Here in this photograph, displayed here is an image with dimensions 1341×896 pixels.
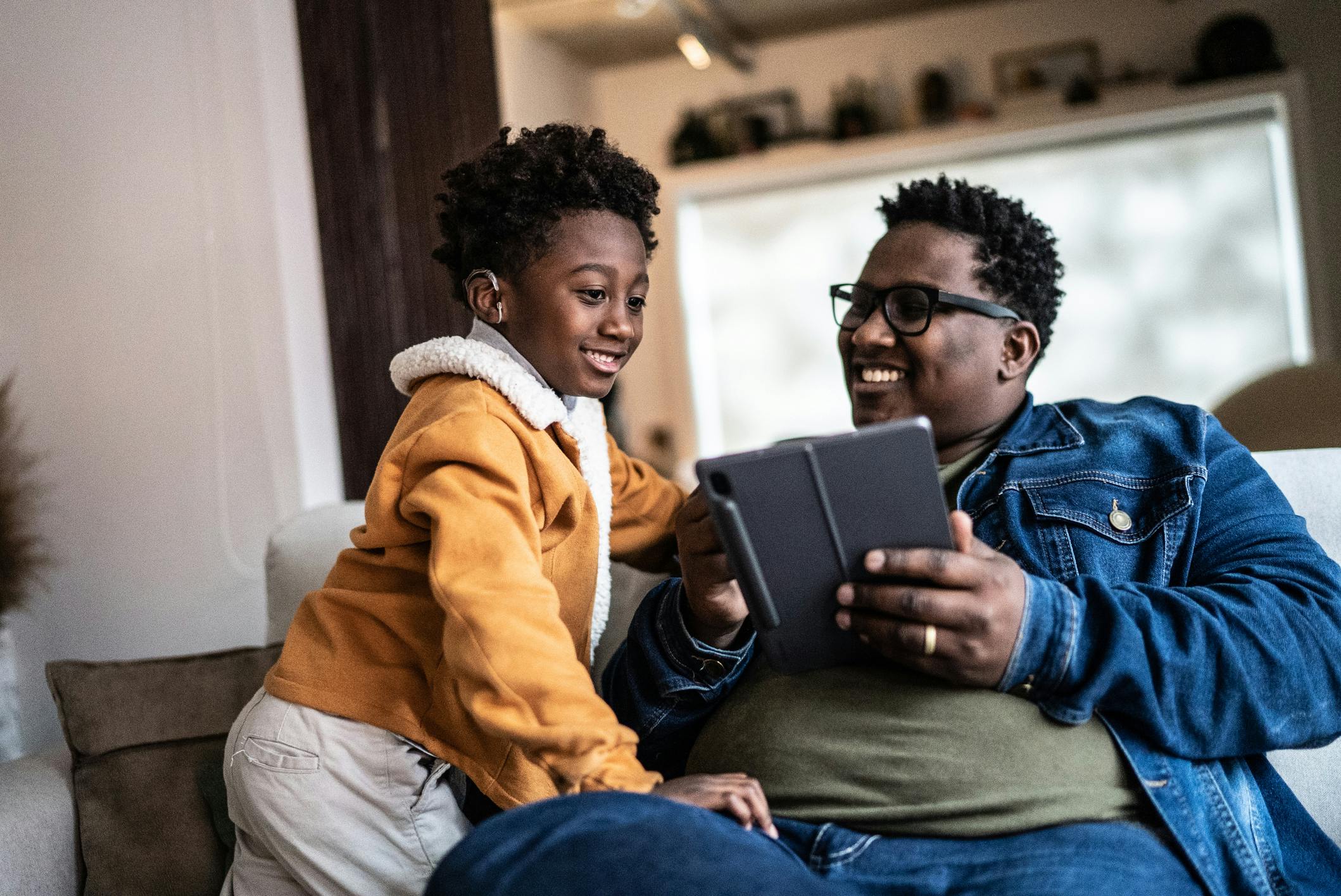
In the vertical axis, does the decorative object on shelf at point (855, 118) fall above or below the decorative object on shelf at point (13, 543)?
above

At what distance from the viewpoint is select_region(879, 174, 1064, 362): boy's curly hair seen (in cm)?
146

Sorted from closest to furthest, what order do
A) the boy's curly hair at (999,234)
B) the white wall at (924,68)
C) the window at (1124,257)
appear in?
the boy's curly hair at (999,234)
the white wall at (924,68)
the window at (1124,257)

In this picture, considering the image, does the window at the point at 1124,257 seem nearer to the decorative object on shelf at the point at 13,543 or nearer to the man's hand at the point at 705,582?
the decorative object on shelf at the point at 13,543

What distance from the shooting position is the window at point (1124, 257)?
5.39 metres

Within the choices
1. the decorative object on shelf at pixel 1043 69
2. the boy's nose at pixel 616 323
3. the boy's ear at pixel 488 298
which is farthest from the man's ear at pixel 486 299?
the decorative object on shelf at pixel 1043 69

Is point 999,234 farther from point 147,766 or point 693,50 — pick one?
point 693,50

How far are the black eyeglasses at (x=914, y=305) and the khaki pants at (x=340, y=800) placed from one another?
30.9 inches

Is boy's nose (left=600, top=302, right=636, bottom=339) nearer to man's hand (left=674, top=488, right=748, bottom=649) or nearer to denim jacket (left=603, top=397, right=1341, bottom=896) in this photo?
man's hand (left=674, top=488, right=748, bottom=649)

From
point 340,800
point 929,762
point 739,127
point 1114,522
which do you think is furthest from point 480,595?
point 739,127

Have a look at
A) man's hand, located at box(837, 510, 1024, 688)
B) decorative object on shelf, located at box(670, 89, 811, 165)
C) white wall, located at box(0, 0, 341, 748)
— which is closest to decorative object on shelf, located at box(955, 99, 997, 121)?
decorative object on shelf, located at box(670, 89, 811, 165)

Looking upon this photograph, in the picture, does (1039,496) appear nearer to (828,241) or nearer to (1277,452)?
(1277,452)

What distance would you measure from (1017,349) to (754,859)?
2.70ft

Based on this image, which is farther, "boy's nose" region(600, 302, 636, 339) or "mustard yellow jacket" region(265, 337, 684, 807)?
"boy's nose" region(600, 302, 636, 339)

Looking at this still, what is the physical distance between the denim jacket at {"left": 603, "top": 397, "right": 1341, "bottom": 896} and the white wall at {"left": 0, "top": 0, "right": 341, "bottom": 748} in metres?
1.47
